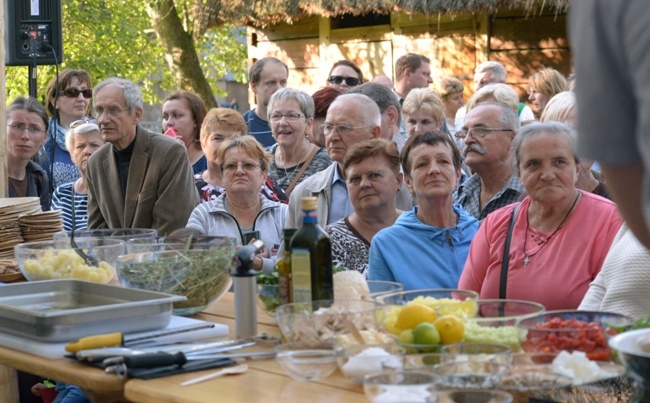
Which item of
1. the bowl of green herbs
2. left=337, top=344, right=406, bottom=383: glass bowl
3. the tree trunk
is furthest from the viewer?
the tree trunk

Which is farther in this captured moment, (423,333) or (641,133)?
(423,333)

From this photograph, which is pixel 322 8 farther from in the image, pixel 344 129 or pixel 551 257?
pixel 551 257

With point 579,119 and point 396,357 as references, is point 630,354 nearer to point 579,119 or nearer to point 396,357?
point 396,357

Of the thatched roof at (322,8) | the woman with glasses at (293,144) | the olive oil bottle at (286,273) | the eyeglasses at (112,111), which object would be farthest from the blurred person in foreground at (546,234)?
the thatched roof at (322,8)

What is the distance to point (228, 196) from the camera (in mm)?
5141

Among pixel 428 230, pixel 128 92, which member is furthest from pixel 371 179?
pixel 128 92

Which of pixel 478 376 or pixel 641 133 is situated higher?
pixel 641 133

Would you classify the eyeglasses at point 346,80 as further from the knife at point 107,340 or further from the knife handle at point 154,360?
the knife handle at point 154,360

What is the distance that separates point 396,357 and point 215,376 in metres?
0.50

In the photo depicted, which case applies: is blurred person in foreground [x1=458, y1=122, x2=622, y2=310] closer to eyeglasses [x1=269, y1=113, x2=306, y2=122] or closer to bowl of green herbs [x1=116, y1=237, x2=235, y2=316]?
bowl of green herbs [x1=116, y1=237, x2=235, y2=316]

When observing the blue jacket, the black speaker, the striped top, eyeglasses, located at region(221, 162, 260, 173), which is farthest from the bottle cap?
the black speaker

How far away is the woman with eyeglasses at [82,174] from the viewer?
6355 millimetres

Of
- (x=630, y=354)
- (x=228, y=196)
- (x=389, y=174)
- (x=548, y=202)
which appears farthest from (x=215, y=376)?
(x=228, y=196)

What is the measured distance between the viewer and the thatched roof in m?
9.57
